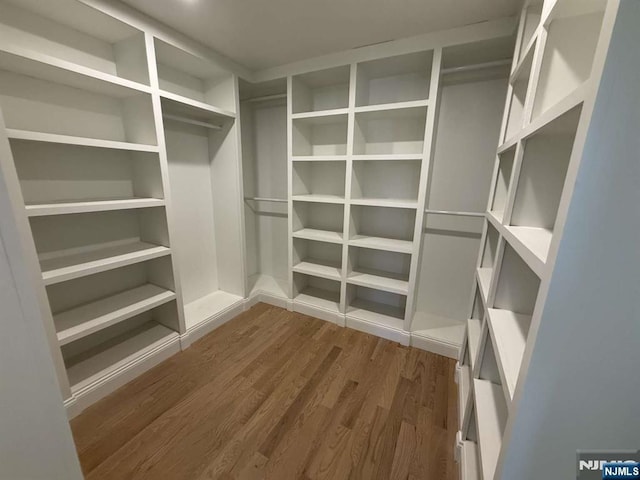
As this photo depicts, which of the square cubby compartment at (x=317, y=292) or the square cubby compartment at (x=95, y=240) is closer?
the square cubby compartment at (x=95, y=240)

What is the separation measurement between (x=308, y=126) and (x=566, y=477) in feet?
9.10

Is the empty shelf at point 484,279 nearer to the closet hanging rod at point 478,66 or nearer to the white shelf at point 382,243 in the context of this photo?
the white shelf at point 382,243

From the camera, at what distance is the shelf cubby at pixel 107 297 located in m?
→ 1.68

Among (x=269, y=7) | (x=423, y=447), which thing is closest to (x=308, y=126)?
(x=269, y=7)

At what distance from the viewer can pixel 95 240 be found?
1.87 m

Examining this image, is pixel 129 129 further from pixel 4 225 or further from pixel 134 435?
pixel 134 435

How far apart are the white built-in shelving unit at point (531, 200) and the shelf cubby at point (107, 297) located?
2.19 metres

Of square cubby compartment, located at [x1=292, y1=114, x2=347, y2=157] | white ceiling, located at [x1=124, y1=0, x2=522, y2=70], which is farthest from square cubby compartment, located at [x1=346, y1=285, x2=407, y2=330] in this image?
white ceiling, located at [x1=124, y1=0, x2=522, y2=70]

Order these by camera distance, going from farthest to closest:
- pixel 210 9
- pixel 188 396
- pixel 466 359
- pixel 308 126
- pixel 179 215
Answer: pixel 308 126, pixel 179 215, pixel 466 359, pixel 188 396, pixel 210 9

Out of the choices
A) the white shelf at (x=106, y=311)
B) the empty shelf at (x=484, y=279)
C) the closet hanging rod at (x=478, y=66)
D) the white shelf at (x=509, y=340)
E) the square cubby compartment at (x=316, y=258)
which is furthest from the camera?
the square cubby compartment at (x=316, y=258)

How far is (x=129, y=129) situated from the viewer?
6.30 feet

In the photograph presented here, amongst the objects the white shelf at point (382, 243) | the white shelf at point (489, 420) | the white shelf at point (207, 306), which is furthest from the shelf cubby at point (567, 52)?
the white shelf at point (207, 306)

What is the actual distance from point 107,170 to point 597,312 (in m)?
2.64

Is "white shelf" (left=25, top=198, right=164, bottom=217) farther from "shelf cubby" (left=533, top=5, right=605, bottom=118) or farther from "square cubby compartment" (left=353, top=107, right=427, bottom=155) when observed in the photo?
"shelf cubby" (left=533, top=5, right=605, bottom=118)
